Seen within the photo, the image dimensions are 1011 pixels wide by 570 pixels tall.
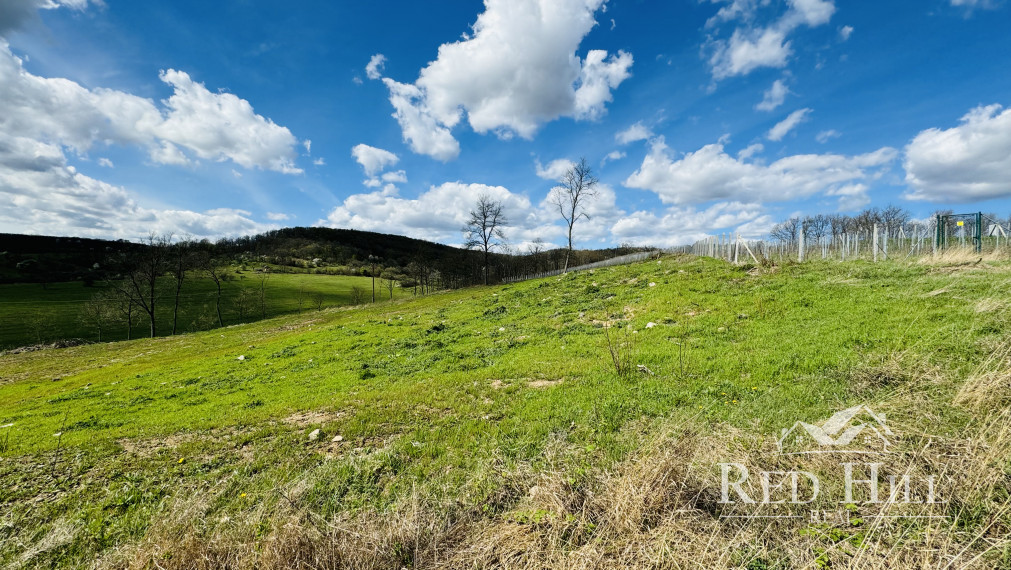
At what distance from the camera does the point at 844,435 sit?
4133mm

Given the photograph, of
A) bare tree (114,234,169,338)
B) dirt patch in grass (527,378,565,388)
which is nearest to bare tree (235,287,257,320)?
bare tree (114,234,169,338)

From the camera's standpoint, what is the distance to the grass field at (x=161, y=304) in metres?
53.9

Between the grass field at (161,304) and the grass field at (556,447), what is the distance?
59.6 metres

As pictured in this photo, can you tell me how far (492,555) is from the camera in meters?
3.19

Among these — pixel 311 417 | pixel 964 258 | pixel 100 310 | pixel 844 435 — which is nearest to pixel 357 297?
pixel 100 310

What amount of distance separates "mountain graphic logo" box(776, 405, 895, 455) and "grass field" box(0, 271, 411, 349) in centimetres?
7331

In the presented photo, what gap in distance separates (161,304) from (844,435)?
88.7m

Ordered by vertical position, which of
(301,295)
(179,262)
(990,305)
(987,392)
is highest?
(179,262)

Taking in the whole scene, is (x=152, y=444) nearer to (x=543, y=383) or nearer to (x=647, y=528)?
(x=543, y=383)

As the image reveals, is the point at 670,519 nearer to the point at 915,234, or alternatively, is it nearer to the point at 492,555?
the point at 492,555

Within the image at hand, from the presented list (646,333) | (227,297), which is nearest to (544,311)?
(646,333)

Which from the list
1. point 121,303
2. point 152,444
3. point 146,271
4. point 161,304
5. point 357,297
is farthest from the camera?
point 357,297

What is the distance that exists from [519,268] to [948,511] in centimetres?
6865

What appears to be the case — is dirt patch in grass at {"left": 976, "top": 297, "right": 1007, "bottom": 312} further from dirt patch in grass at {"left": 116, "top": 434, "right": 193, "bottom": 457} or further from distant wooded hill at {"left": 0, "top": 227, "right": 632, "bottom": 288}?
distant wooded hill at {"left": 0, "top": 227, "right": 632, "bottom": 288}
